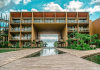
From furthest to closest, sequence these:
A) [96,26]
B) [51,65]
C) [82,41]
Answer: [96,26] → [82,41] → [51,65]

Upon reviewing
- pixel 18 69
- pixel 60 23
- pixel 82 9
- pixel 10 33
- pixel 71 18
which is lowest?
pixel 18 69

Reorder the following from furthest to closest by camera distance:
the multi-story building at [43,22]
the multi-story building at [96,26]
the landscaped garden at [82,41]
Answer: the multi-story building at [96,26]
the multi-story building at [43,22]
the landscaped garden at [82,41]

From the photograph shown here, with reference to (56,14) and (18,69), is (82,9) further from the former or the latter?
(18,69)

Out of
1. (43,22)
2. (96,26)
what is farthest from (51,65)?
(96,26)

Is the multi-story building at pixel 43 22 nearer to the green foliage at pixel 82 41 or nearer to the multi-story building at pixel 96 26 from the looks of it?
the multi-story building at pixel 96 26

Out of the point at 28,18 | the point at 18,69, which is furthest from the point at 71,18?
the point at 18,69

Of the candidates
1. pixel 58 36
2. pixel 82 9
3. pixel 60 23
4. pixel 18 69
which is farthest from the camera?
pixel 58 36

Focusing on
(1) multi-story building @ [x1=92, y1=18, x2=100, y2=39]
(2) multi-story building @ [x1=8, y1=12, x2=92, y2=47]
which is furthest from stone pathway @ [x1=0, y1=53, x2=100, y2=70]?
(1) multi-story building @ [x1=92, y1=18, x2=100, y2=39]

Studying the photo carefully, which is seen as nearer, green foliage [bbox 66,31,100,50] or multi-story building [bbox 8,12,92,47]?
green foliage [bbox 66,31,100,50]

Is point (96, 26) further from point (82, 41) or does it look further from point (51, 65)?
point (51, 65)

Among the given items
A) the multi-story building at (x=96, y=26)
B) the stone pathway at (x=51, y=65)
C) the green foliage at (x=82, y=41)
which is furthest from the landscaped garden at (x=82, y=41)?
the stone pathway at (x=51, y=65)

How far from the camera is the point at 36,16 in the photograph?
82.9 ft

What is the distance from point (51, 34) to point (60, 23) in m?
11.9

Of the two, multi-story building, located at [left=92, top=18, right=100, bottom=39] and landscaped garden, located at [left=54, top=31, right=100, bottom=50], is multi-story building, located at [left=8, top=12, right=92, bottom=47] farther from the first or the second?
multi-story building, located at [left=92, top=18, right=100, bottom=39]
